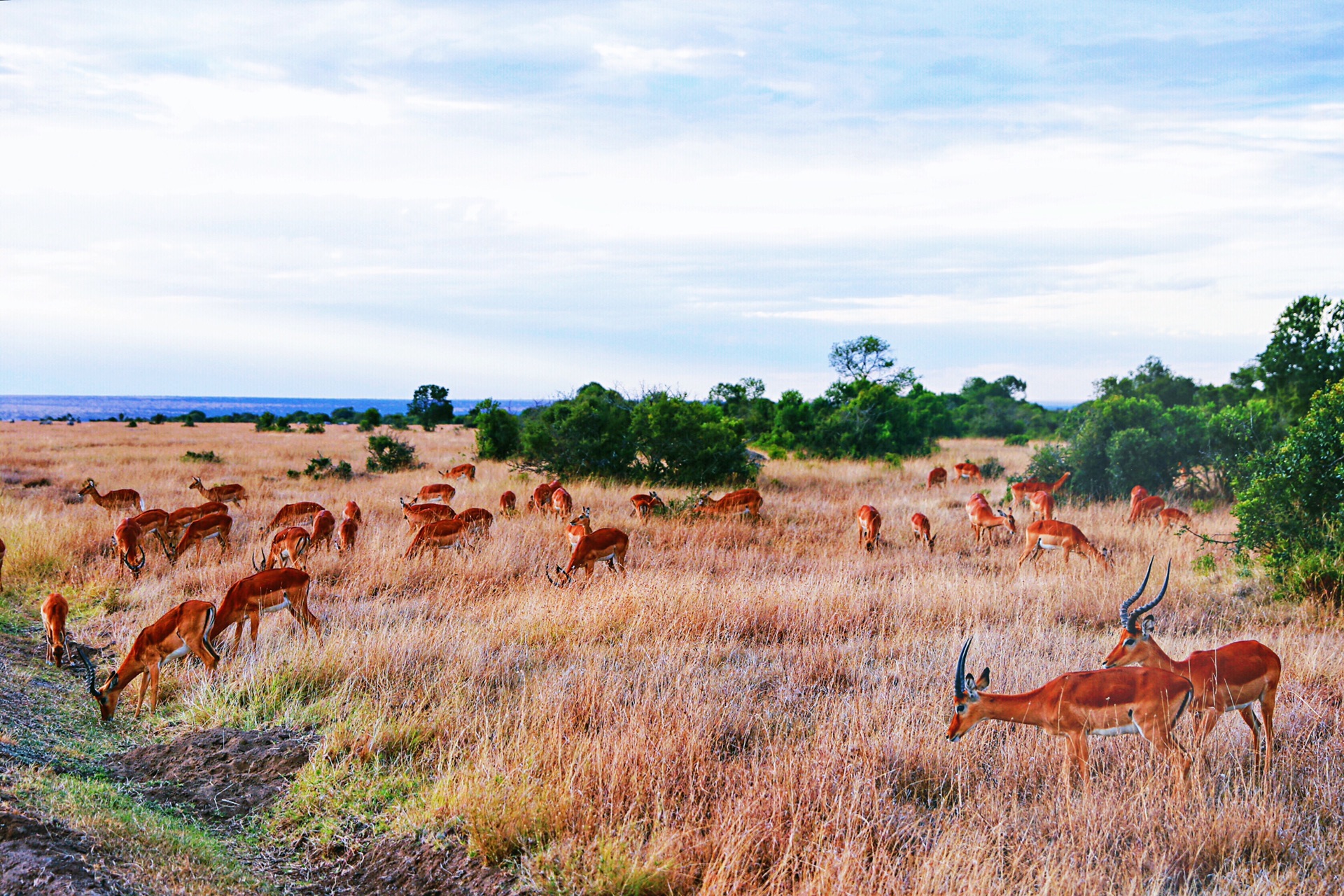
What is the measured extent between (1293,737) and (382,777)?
5.91 metres

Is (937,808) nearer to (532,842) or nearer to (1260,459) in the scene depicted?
(532,842)

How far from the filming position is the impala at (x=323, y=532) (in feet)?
37.3

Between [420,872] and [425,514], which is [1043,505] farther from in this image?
[420,872]

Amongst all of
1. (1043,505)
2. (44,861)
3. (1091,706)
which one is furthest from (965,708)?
(1043,505)

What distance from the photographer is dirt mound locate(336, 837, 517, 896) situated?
394cm

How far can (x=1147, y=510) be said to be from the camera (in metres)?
14.4

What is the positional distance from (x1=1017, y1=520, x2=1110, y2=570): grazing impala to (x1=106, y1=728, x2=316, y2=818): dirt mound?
941cm

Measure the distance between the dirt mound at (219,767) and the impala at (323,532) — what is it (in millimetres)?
5897

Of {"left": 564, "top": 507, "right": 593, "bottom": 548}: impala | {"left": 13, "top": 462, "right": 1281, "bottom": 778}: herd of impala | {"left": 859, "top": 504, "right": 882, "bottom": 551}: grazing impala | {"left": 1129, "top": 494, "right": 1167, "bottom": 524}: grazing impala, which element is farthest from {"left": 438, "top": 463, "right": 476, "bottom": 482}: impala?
{"left": 1129, "top": 494, "right": 1167, "bottom": 524}: grazing impala

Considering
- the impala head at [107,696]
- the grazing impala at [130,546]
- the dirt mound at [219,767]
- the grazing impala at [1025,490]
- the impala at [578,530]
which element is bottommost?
the dirt mound at [219,767]

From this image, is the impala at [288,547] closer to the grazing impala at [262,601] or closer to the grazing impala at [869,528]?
the grazing impala at [262,601]

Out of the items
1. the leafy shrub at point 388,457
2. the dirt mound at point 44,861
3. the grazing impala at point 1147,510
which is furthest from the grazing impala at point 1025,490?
the leafy shrub at point 388,457

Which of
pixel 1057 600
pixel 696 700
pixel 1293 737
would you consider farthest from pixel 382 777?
pixel 1057 600

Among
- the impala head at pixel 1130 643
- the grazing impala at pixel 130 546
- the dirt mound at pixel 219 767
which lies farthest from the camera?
the grazing impala at pixel 130 546
